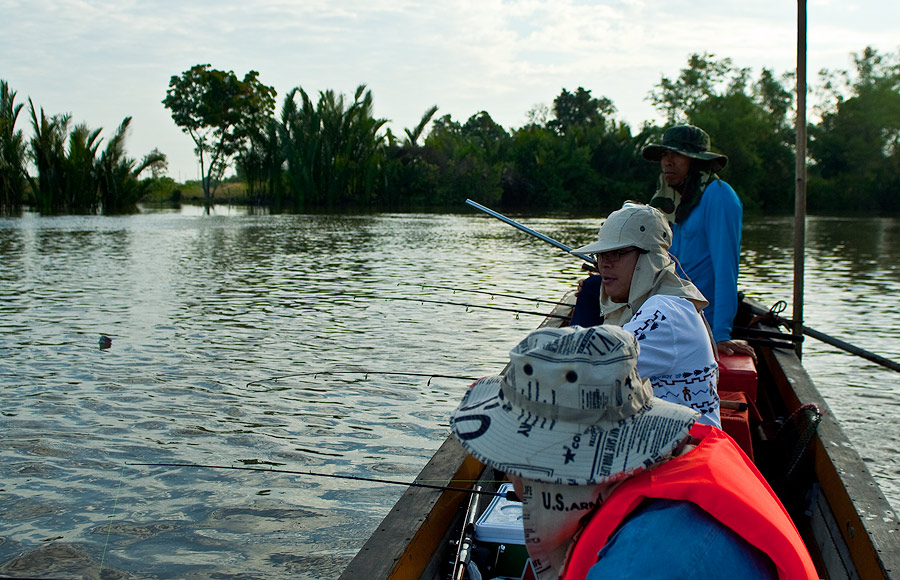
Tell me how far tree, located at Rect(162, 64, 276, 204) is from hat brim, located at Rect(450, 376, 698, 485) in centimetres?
5877

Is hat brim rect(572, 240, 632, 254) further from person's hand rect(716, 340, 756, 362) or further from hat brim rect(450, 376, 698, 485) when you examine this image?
person's hand rect(716, 340, 756, 362)

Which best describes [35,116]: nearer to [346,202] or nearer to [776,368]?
[346,202]

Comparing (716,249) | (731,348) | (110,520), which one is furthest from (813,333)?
(110,520)

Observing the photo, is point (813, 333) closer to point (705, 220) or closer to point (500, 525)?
→ point (705, 220)

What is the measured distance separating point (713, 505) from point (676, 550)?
9 centimetres

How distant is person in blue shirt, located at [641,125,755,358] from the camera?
13.8ft

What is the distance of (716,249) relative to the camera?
4.26 meters

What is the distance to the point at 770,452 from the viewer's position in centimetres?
404

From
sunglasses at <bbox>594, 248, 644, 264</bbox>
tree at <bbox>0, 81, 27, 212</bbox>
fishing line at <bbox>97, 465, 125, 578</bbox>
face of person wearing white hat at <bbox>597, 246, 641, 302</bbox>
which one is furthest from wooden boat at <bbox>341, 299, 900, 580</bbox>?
tree at <bbox>0, 81, 27, 212</bbox>

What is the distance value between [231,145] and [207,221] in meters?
29.5

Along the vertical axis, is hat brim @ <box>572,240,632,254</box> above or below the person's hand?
above

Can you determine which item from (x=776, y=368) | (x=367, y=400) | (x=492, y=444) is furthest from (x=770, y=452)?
(x=367, y=400)

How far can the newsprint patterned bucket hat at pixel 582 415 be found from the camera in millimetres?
1355

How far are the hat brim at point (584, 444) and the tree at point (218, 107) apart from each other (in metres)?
58.8
